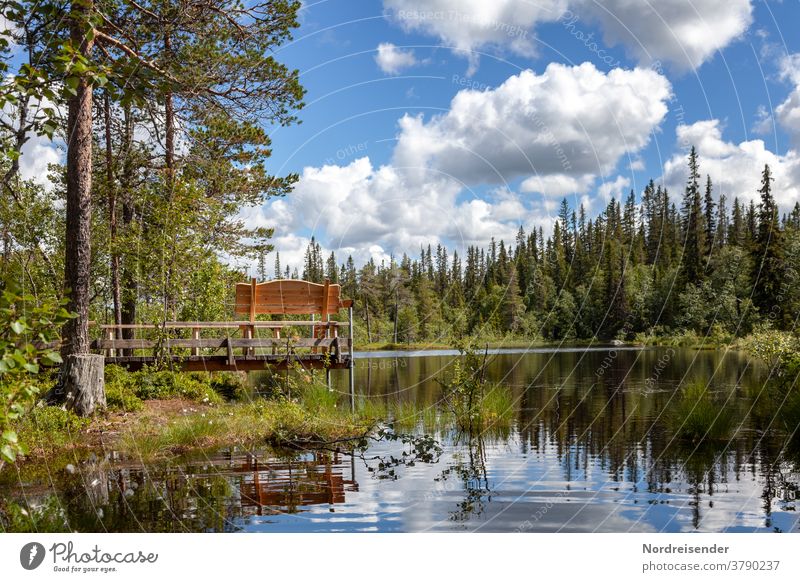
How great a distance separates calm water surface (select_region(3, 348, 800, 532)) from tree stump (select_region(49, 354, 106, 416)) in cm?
243

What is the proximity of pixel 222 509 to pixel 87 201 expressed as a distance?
7.65 metres

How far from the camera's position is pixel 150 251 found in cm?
2036

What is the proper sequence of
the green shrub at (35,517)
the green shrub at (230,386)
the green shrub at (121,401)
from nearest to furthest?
the green shrub at (35,517), the green shrub at (121,401), the green shrub at (230,386)

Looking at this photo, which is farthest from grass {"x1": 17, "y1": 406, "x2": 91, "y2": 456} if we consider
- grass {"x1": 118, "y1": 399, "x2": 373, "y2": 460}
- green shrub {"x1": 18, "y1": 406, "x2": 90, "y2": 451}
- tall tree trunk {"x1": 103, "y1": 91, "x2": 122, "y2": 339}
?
tall tree trunk {"x1": 103, "y1": 91, "x2": 122, "y2": 339}

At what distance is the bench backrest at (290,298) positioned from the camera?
18.0 m

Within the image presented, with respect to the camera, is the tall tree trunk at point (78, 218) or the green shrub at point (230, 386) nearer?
the tall tree trunk at point (78, 218)

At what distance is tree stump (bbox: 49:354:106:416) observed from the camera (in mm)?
12664

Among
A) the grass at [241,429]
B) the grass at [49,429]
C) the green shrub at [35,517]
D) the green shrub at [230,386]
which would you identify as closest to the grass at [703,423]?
the grass at [241,429]

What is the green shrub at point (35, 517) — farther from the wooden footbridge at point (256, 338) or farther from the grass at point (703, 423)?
the grass at point (703, 423)

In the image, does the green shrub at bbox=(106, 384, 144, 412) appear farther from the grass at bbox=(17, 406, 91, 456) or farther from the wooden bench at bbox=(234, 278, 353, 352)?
the wooden bench at bbox=(234, 278, 353, 352)

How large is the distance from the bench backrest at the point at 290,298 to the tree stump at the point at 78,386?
5594mm
